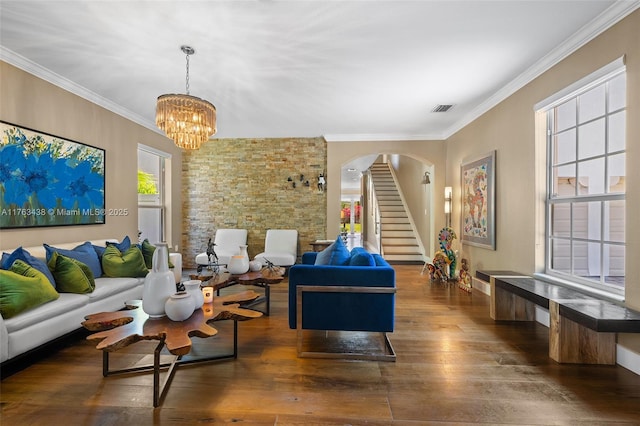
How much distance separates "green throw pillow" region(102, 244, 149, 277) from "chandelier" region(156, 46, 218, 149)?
5.06 feet

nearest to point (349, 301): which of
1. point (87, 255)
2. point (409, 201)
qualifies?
point (87, 255)

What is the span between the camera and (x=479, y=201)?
4559 millimetres

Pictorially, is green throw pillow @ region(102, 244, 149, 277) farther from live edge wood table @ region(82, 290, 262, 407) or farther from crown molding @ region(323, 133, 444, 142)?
crown molding @ region(323, 133, 444, 142)

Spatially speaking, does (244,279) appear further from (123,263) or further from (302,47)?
(302,47)

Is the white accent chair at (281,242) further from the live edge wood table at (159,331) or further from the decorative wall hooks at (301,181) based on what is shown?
the live edge wood table at (159,331)

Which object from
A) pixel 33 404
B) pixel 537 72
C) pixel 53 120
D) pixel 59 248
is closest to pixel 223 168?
pixel 53 120

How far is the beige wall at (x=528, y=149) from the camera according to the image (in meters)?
2.26

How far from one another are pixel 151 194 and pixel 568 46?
6464 mm

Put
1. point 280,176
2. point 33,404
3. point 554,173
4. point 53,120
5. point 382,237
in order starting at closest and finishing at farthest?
point 33,404 < point 554,173 < point 53,120 < point 280,176 < point 382,237

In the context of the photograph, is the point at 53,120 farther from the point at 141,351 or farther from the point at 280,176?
the point at 280,176

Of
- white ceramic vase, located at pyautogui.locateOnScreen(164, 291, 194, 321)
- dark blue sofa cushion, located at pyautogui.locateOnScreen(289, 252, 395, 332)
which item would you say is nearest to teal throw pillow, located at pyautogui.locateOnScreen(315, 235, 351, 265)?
dark blue sofa cushion, located at pyautogui.locateOnScreen(289, 252, 395, 332)

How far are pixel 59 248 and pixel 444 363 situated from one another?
4.05 meters

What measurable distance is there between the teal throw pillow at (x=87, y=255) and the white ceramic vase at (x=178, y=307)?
1.99 m

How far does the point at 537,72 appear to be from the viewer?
329 centimetres
